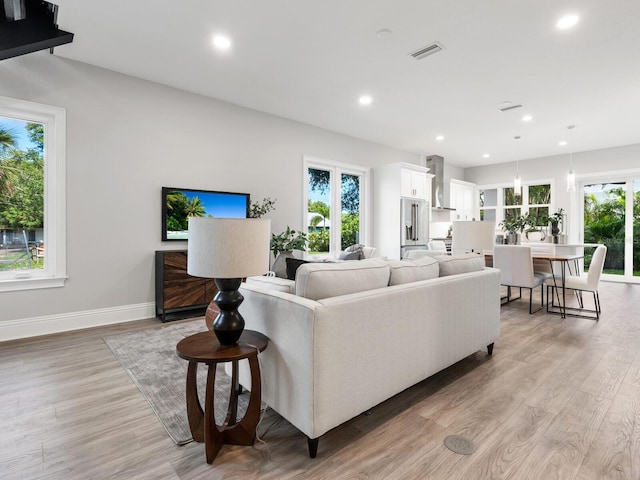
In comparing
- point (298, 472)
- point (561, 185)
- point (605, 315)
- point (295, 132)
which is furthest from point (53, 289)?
point (561, 185)

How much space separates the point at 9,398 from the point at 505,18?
4.58 m

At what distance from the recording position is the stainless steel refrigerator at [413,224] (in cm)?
654

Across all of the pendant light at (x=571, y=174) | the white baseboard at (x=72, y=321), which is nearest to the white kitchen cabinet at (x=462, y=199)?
the pendant light at (x=571, y=174)

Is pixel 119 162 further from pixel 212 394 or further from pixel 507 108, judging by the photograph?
pixel 507 108

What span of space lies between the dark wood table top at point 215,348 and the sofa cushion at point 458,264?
1518 mm

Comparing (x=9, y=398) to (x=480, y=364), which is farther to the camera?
(x=480, y=364)

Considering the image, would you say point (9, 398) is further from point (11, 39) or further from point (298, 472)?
point (11, 39)

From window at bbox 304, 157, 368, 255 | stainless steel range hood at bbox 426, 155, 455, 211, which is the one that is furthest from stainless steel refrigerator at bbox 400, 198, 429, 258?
window at bbox 304, 157, 368, 255

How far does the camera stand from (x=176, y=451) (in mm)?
1631

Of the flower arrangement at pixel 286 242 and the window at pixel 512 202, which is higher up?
the window at pixel 512 202

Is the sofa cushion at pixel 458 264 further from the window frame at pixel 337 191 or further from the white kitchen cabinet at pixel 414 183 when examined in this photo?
the white kitchen cabinet at pixel 414 183

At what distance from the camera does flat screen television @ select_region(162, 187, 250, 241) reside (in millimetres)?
4141

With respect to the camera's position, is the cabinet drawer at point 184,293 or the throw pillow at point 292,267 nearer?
the throw pillow at point 292,267

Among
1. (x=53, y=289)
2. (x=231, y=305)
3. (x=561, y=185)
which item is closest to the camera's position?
(x=231, y=305)
